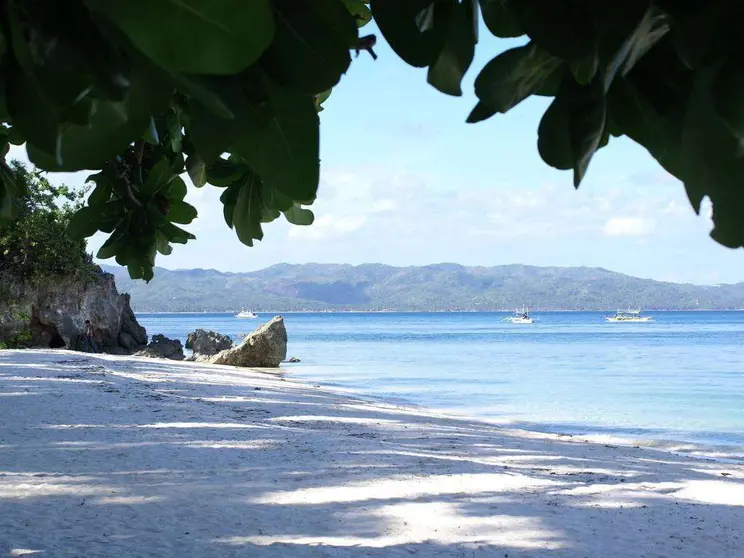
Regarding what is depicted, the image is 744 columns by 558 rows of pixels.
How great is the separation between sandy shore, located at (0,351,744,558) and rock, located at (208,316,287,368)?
41.4 ft

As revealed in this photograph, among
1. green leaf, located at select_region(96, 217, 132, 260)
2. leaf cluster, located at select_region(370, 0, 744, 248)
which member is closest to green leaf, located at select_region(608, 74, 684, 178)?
leaf cluster, located at select_region(370, 0, 744, 248)

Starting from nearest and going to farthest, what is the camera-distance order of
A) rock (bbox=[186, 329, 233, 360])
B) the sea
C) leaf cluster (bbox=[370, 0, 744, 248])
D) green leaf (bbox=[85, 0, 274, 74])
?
green leaf (bbox=[85, 0, 274, 74]), leaf cluster (bbox=[370, 0, 744, 248]), the sea, rock (bbox=[186, 329, 233, 360])

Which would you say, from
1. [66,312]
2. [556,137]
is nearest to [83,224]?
[556,137]

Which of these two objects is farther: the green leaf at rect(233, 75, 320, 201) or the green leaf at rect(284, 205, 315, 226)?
the green leaf at rect(284, 205, 315, 226)

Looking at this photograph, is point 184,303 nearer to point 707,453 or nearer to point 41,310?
point 41,310

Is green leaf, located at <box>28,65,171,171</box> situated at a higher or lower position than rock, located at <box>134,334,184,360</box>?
higher

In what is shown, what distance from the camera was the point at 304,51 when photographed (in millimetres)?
645

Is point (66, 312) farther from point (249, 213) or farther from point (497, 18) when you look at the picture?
point (497, 18)

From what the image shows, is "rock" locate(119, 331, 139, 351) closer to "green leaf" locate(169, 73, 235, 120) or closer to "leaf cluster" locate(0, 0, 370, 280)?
"leaf cluster" locate(0, 0, 370, 280)

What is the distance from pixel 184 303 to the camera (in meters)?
158

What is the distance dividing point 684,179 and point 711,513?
629cm

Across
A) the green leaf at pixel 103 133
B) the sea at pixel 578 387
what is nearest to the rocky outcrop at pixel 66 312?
the sea at pixel 578 387

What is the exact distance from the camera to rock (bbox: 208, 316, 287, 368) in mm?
22875

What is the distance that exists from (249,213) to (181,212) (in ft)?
0.75
